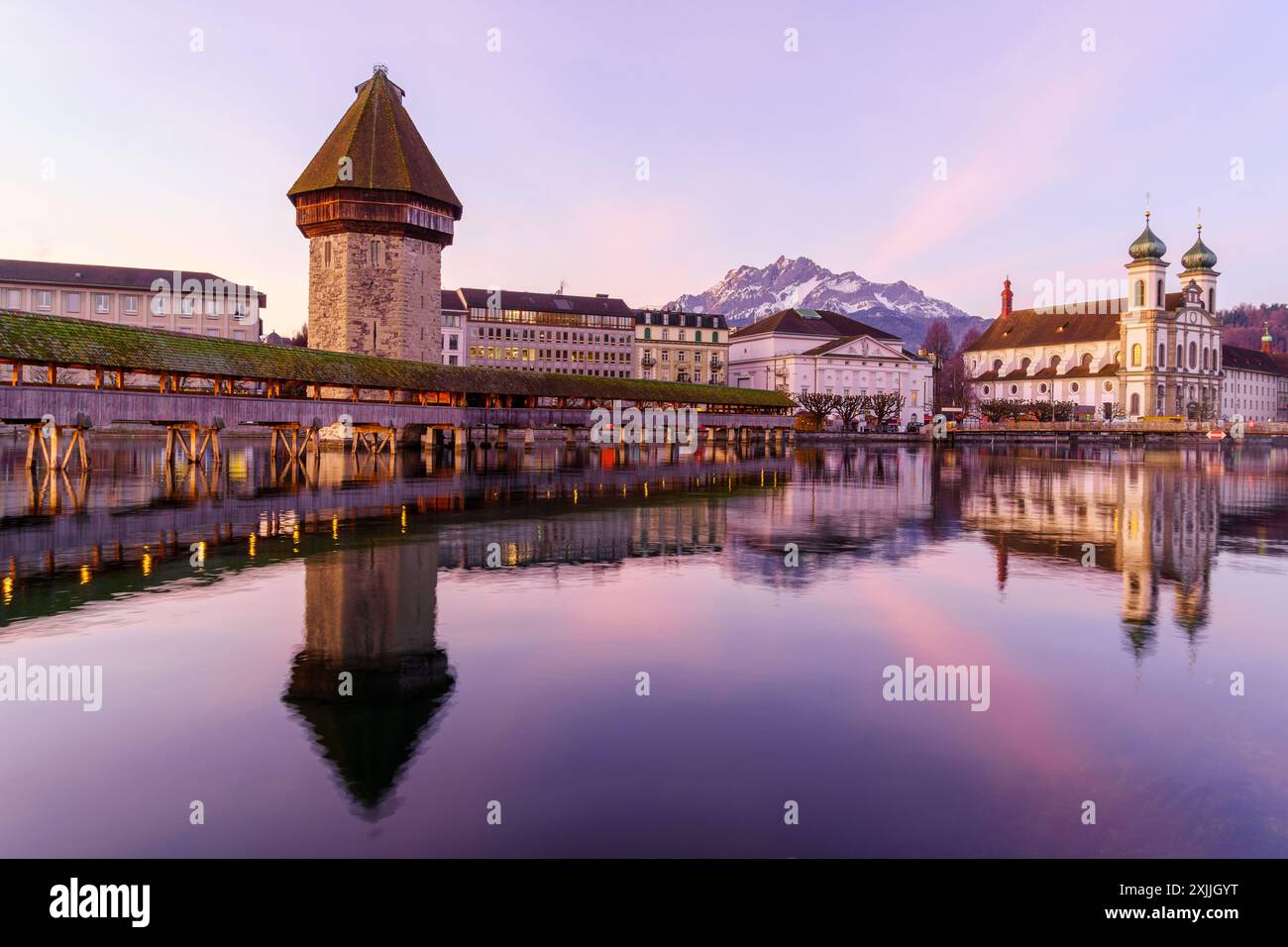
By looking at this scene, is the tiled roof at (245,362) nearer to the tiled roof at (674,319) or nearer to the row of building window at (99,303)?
the tiled roof at (674,319)

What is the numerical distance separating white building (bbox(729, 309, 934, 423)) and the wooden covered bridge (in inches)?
1526

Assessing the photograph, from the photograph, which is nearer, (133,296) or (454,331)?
(133,296)

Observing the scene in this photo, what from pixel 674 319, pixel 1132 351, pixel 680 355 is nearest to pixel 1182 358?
pixel 1132 351

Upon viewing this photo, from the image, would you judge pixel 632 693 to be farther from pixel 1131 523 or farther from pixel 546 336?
pixel 546 336

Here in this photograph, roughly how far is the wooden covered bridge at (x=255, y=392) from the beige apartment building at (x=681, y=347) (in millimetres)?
41517

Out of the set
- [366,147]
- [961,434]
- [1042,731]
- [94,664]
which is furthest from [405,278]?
[961,434]

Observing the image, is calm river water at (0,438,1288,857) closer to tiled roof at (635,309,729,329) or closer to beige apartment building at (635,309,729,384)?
beige apartment building at (635,309,729,384)

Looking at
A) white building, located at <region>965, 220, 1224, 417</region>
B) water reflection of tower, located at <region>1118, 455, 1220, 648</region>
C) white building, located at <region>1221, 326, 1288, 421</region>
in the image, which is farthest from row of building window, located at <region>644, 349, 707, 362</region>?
water reflection of tower, located at <region>1118, 455, 1220, 648</region>

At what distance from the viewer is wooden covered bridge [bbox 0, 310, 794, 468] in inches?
1321

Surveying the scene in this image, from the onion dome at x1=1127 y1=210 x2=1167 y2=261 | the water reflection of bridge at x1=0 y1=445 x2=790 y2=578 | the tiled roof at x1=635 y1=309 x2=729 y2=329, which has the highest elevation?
the onion dome at x1=1127 y1=210 x2=1167 y2=261

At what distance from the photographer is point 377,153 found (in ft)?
209

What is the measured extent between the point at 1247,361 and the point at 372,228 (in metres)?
149

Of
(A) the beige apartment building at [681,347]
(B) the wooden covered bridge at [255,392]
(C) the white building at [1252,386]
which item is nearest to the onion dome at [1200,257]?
(C) the white building at [1252,386]
